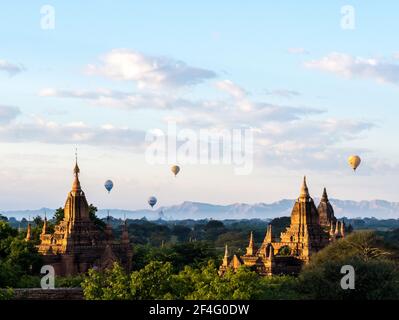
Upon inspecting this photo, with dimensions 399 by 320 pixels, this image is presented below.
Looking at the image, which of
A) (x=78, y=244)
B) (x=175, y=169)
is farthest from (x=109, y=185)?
(x=78, y=244)

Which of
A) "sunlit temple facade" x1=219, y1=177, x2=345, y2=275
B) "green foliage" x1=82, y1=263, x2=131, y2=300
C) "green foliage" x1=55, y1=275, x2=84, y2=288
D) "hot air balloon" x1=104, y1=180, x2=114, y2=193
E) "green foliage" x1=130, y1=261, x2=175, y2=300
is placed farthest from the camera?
"hot air balloon" x1=104, y1=180, x2=114, y2=193

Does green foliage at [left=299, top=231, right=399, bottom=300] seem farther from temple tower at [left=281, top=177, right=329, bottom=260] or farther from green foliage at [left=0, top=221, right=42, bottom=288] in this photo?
green foliage at [left=0, top=221, right=42, bottom=288]

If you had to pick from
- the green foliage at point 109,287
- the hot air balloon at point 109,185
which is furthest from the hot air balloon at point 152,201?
the green foliage at point 109,287

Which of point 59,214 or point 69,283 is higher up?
point 59,214

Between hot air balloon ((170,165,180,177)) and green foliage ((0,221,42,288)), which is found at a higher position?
hot air balloon ((170,165,180,177))

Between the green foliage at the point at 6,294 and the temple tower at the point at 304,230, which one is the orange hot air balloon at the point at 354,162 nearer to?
the temple tower at the point at 304,230

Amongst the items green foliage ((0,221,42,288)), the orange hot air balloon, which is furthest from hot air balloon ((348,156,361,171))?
green foliage ((0,221,42,288))

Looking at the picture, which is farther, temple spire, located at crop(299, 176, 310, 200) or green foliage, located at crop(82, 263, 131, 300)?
temple spire, located at crop(299, 176, 310, 200)

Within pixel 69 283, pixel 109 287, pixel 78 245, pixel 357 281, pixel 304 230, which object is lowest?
pixel 69 283

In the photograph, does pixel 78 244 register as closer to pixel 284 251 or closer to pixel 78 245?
pixel 78 245

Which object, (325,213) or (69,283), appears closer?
(69,283)
